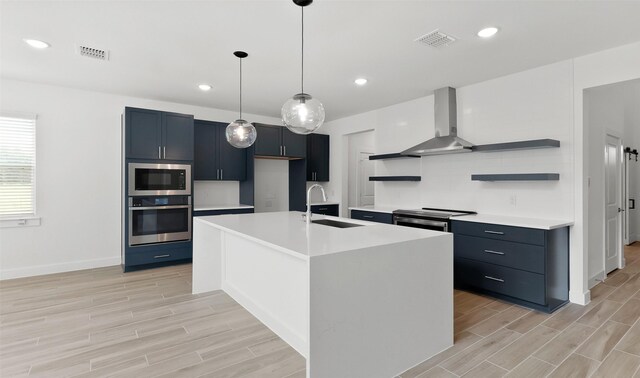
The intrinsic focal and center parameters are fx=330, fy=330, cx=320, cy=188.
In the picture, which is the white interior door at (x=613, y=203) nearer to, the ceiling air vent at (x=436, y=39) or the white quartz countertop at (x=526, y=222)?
the white quartz countertop at (x=526, y=222)

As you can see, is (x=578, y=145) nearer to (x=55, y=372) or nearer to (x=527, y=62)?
(x=527, y=62)

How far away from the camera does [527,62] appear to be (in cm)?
341

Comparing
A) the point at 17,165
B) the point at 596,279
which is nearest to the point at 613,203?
the point at 596,279

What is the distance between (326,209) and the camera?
20.2 ft

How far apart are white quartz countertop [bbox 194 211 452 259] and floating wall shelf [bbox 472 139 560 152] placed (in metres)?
1.76

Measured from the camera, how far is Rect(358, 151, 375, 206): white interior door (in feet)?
23.3

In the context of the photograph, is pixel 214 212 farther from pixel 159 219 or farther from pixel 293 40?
pixel 293 40

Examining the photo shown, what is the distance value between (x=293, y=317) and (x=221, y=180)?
3493mm

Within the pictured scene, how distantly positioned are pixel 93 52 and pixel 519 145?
173 inches

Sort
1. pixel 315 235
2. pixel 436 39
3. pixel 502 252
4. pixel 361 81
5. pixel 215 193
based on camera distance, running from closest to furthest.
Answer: pixel 315 235, pixel 436 39, pixel 502 252, pixel 361 81, pixel 215 193

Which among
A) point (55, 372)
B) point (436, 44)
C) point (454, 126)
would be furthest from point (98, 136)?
point (454, 126)

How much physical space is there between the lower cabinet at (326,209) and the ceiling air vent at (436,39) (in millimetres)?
3581

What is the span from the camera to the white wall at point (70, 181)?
4207mm

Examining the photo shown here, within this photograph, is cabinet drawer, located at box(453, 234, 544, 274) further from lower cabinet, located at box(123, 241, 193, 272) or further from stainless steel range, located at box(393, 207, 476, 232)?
lower cabinet, located at box(123, 241, 193, 272)
